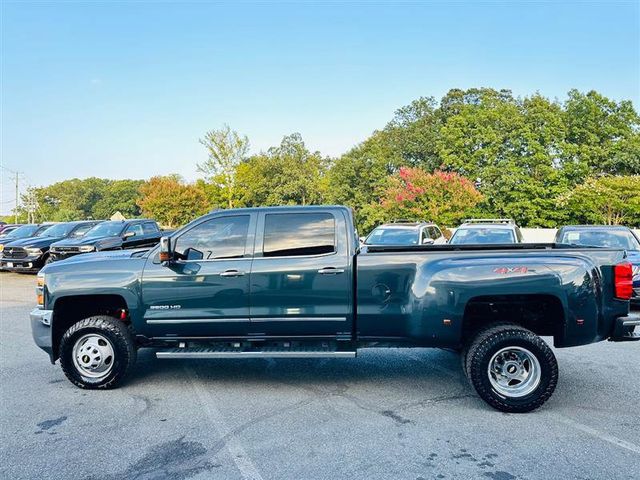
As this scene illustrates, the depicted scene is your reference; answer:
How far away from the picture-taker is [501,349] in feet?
15.2

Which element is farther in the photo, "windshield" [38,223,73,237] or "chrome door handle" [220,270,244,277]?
"windshield" [38,223,73,237]

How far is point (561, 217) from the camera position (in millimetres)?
32625

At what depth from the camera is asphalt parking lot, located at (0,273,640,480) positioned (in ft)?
11.6

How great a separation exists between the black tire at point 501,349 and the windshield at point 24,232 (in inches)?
750

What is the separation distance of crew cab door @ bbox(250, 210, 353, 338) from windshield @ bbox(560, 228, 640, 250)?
739cm

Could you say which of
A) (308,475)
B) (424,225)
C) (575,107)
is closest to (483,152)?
(575,107)

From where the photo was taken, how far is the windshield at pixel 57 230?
17438 mm

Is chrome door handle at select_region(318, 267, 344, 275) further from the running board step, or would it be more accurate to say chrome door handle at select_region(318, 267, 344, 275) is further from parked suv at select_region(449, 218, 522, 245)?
parked suv at select_region(449, 218, 522, 245)

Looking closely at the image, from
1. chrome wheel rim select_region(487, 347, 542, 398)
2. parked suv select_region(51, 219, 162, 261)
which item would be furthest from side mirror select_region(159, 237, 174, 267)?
parked suv select_region(51, 219, 162, 261)

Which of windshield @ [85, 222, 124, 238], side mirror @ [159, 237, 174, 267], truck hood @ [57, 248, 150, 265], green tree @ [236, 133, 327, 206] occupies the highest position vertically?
green tree @ [236, 133, 327, 206]

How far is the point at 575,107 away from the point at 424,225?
86.8 ft

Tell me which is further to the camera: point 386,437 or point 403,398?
point 403,398

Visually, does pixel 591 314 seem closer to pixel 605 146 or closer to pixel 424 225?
pixel 424 225

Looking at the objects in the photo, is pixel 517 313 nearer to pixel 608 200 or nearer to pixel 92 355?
pixel 92 355
